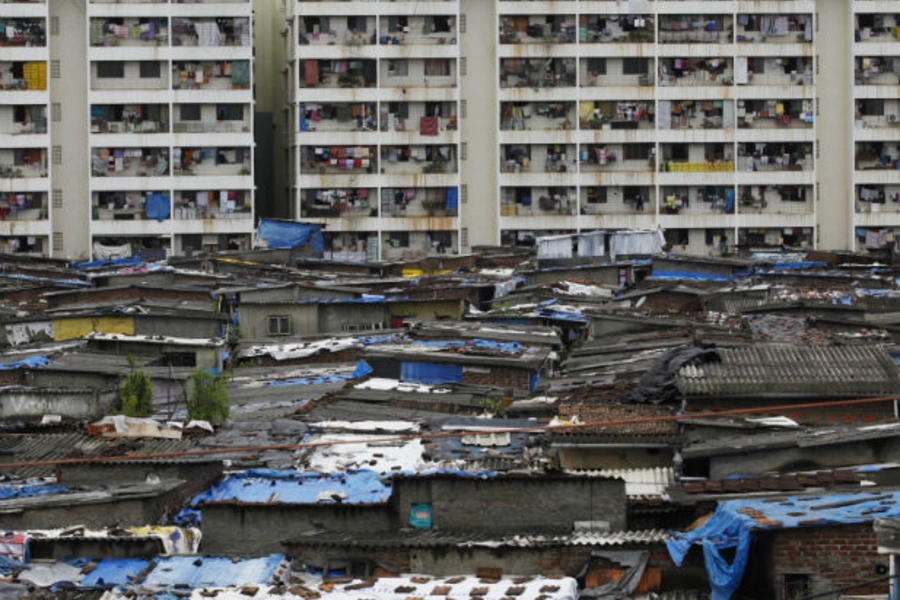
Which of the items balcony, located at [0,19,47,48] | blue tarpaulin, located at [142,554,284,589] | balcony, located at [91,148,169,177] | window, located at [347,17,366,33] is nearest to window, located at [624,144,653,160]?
window, located at [347,17,366,33]

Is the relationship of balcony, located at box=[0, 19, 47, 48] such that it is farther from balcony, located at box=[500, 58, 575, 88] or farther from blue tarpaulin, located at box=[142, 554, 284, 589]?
blue tarpaulin, located at box=[142, 554, 284, 589]

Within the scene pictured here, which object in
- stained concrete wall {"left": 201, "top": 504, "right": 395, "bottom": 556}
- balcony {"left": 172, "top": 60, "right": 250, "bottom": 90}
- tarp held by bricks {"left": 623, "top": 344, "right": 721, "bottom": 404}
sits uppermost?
balcony {"left": 172, "top": 60, "right": 250, "bottom": 90}

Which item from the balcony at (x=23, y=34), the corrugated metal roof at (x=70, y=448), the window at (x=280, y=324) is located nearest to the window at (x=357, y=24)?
the balcony at (x=23, y=34)

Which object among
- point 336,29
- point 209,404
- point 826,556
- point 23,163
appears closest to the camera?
point 826,556

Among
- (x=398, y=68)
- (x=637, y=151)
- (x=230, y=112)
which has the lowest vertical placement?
(x=637, y=151)

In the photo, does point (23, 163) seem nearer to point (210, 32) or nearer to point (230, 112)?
point (230, 112)

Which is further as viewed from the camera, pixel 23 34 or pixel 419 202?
pixel 419 202

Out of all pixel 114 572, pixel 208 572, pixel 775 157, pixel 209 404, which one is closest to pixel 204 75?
pixel 775 157
